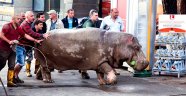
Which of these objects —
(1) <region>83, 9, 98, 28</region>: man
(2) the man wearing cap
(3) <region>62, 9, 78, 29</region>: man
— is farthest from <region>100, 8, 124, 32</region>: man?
(2) the man wearing cap

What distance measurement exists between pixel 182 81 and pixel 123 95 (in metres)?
3.02

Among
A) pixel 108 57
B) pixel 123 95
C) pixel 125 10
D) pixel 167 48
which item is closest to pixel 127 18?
pixel 125 10

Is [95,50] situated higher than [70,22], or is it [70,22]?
[70,22]

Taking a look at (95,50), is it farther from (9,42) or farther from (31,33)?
(9,42)

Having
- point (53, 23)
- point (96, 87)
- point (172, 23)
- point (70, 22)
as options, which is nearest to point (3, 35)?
point (96, 87)

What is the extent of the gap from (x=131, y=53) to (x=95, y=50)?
2.75 ft

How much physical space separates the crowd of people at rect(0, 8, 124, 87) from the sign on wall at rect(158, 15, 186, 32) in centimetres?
138

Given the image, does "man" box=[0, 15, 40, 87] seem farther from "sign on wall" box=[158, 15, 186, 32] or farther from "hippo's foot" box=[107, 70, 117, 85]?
"sign on wall" box=[158, 15, 186, 32]

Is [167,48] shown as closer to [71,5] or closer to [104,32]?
[104,32]

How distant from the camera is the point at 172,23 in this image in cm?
1399

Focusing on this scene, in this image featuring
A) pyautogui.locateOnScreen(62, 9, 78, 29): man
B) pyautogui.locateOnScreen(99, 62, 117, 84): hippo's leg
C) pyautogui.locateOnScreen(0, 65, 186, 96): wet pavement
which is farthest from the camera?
pyautogui.locateOnScreen(62, 9, 78, 29): man

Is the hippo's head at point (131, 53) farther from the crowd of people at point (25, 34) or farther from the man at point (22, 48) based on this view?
the man at point (22, 48)

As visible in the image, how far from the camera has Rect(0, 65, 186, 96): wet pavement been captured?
10602 mm

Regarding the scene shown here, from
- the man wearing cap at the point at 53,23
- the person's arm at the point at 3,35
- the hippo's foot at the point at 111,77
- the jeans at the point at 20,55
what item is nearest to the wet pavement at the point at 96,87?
the hippo's foot at the point at 111,77
